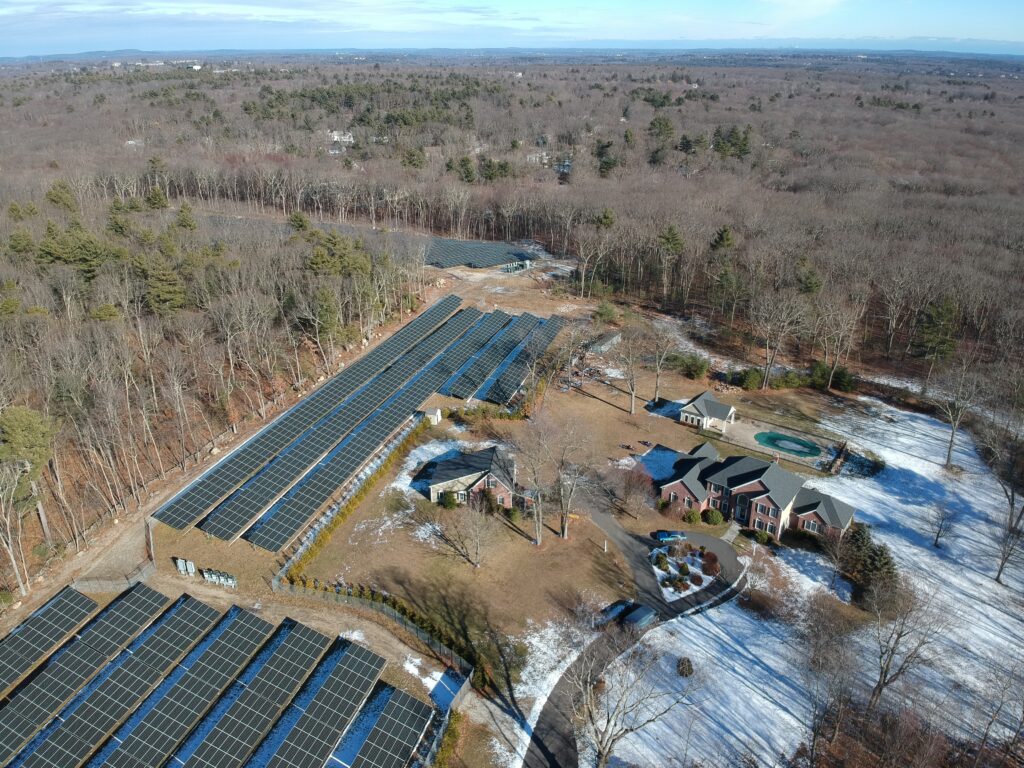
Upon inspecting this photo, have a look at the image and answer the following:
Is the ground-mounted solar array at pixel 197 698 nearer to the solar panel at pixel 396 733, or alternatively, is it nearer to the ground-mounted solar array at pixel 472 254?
the solar panel at pixel 396 733

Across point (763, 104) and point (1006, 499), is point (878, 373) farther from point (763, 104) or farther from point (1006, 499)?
point (763, 104)

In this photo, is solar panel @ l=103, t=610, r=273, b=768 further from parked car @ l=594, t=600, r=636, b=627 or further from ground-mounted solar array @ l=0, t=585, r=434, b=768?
parked car @ l=594, t=600, r=636, b=627

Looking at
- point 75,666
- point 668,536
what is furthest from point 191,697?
point 668,536

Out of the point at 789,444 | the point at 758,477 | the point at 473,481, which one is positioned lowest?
the point at 789,444

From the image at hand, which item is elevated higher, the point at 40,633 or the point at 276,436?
the point at 276,436

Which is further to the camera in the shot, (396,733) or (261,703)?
(261,703)

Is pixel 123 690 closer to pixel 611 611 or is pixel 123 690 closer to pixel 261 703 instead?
pixel 261 703
